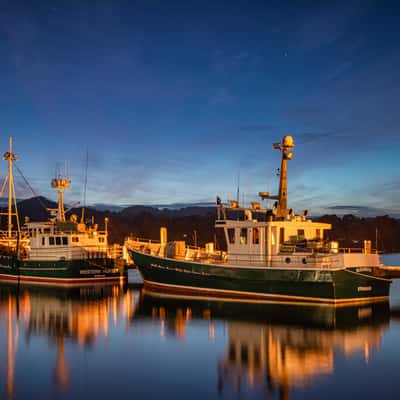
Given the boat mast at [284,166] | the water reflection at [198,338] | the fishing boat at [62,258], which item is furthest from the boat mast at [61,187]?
the boat mast at [284,166]

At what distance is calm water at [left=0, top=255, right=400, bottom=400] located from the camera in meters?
14.3

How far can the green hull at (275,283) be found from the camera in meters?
25.9

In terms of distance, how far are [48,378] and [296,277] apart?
46.5 ft

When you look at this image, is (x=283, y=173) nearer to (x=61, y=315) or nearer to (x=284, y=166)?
(x=284, y=166)

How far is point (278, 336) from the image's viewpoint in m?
20.2

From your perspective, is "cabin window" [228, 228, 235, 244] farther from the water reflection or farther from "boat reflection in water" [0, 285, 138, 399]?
"boat reflection in water" [0, 285, 138, 399]

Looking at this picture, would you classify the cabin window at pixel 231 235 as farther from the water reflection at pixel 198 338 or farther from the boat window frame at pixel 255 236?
the water reflection at pixel 198 338

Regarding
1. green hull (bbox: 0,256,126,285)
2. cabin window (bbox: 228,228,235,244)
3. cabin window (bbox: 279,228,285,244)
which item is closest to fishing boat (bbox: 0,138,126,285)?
green hull (bbox: 0,256,126,285)

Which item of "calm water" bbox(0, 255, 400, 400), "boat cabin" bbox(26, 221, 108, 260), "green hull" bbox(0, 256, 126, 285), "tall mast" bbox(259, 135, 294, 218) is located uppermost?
"tall mast" bbox(259, 135, 294, 218)

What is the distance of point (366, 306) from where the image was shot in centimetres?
2616

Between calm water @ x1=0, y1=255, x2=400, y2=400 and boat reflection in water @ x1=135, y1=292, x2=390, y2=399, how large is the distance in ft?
0.13

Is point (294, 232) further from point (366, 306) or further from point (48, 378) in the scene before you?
point (48, 378)

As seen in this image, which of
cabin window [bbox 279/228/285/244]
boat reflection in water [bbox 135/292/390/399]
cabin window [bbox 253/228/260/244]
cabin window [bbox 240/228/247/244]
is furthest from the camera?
cabin window [bbox 240/228/247/244]

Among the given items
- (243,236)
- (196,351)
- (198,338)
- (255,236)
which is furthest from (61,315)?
(255,236)
